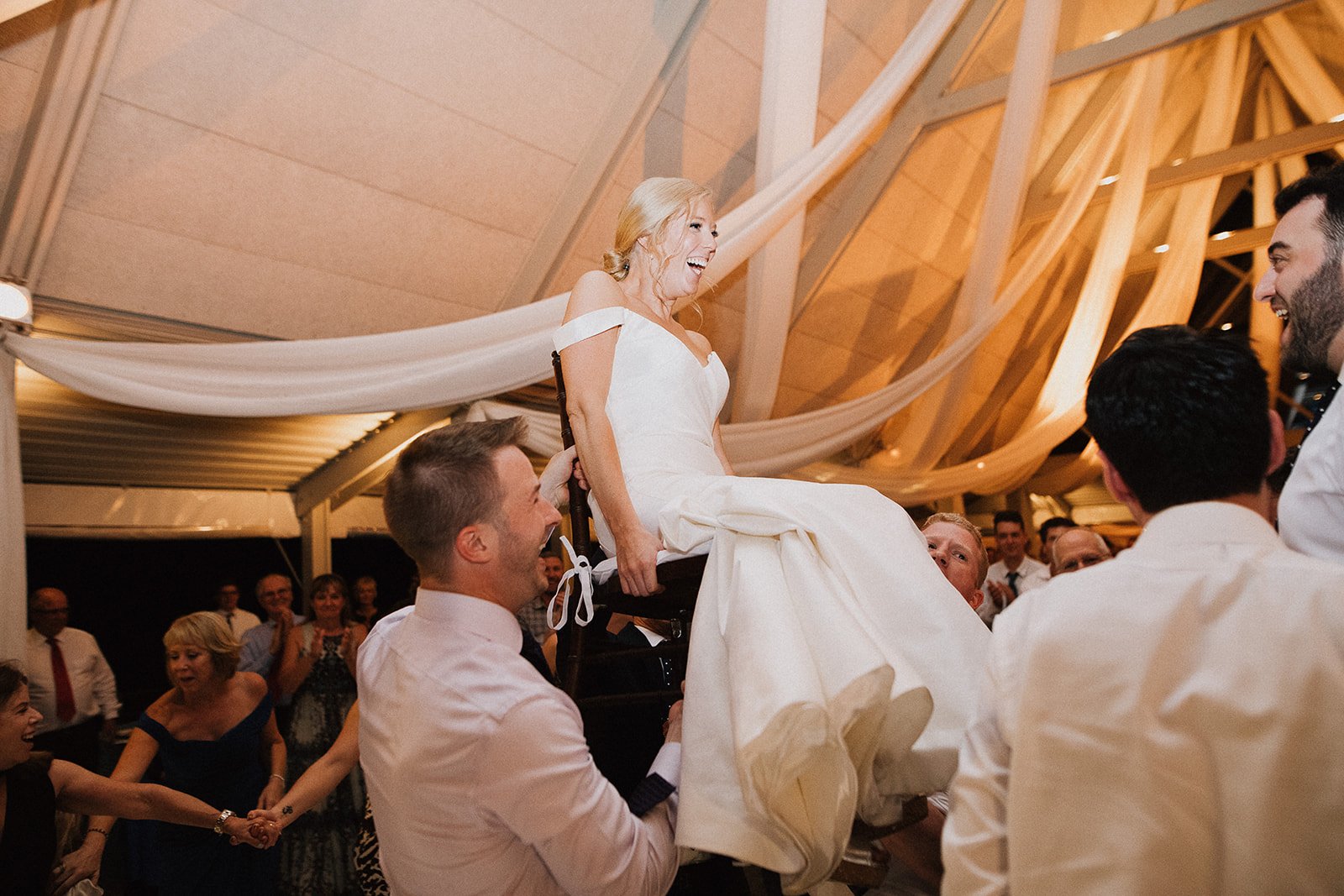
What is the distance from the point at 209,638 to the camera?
3035 millimetres

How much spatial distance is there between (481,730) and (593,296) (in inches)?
40.6

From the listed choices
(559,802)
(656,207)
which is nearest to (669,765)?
(559,802)

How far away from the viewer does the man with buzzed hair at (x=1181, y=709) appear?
33.1 inches

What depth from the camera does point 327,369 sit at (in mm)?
3195

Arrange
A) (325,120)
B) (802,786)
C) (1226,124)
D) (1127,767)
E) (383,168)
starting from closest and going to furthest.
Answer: (1127,767) < (802,786) < (325,120) < (383,168) < (1226,124)

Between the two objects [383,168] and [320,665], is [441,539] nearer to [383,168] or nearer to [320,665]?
[320,665]

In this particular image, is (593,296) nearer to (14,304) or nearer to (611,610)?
(611,610)

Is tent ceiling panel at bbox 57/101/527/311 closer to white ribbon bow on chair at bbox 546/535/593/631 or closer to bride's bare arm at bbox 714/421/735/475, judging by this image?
bride's bare arm at bbox 714/421/735/475

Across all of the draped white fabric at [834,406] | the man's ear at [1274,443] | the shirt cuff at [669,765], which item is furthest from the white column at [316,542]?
the man's ear at [1274,443]

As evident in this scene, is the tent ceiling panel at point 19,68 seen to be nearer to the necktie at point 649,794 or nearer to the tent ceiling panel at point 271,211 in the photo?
the tent ceiling panel at point 271,211

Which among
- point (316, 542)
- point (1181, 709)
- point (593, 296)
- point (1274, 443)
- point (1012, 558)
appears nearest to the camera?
point (1181, 709)

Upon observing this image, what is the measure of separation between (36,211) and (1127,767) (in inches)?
147

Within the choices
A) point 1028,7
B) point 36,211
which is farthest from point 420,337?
point 1028,7

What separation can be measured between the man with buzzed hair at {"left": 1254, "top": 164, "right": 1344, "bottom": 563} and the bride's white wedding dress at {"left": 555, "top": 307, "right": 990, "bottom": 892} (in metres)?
0.52
